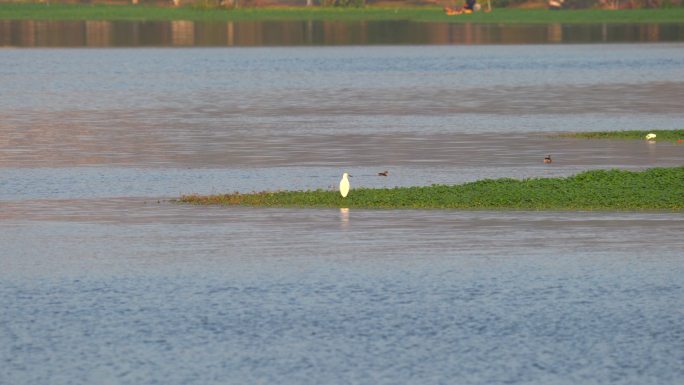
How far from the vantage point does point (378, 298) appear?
1917cm

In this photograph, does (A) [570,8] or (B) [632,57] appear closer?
(B) [632,57]

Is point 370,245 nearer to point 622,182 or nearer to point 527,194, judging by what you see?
point 527,194

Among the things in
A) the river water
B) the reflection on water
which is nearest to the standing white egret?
the river water

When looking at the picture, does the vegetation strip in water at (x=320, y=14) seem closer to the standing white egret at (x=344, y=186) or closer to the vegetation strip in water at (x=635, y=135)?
the vegetation strip in water at (x=635, y=135)

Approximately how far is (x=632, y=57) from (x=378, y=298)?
77019 mm

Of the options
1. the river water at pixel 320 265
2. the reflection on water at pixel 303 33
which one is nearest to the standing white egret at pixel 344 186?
the river water at pixel 320 265

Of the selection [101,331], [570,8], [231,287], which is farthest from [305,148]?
[570,8]

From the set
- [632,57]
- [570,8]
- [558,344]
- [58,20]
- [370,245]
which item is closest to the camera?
[558,344]

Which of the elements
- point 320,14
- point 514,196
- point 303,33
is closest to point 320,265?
point 514,196

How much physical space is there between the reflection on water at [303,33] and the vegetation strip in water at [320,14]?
3.31 ft

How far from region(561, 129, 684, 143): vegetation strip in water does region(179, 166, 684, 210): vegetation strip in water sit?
34.6ft

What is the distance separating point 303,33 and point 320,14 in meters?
22.9

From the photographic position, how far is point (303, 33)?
149 m

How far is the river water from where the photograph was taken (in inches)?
635
